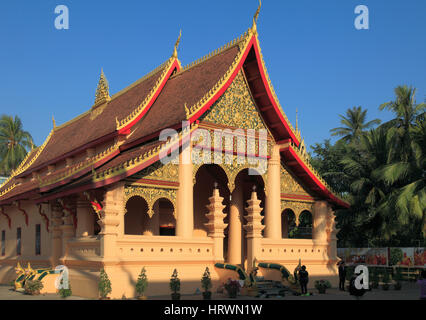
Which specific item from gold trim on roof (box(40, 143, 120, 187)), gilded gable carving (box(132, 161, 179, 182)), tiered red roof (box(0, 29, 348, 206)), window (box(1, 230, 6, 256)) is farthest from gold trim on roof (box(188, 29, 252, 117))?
window (box(1, 230, 6, 256))

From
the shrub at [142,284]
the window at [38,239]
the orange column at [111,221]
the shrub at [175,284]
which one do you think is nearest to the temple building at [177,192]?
the orange column at [111,221]

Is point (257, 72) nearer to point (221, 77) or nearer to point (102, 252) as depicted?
point (221, 77)

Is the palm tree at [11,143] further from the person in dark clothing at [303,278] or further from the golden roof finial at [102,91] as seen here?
the person in dark clothing at [303,278]

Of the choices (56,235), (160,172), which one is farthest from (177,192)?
(56,235)

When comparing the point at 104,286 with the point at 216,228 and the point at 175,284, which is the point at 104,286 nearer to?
the point at 175,284

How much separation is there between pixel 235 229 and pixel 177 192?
4.70m

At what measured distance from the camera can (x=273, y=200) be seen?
1902 cm

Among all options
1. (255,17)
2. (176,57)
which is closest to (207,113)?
(255,17)

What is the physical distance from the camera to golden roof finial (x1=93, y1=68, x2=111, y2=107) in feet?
82.6

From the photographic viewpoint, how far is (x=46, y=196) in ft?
57.6

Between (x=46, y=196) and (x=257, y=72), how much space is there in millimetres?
8643

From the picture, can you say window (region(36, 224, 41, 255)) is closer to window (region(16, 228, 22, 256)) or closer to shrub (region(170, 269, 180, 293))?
window (region(16, 228, 22, 256))

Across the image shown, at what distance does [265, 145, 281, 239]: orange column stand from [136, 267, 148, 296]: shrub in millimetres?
5957

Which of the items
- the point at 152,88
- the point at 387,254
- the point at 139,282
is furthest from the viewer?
the point at 387,254
